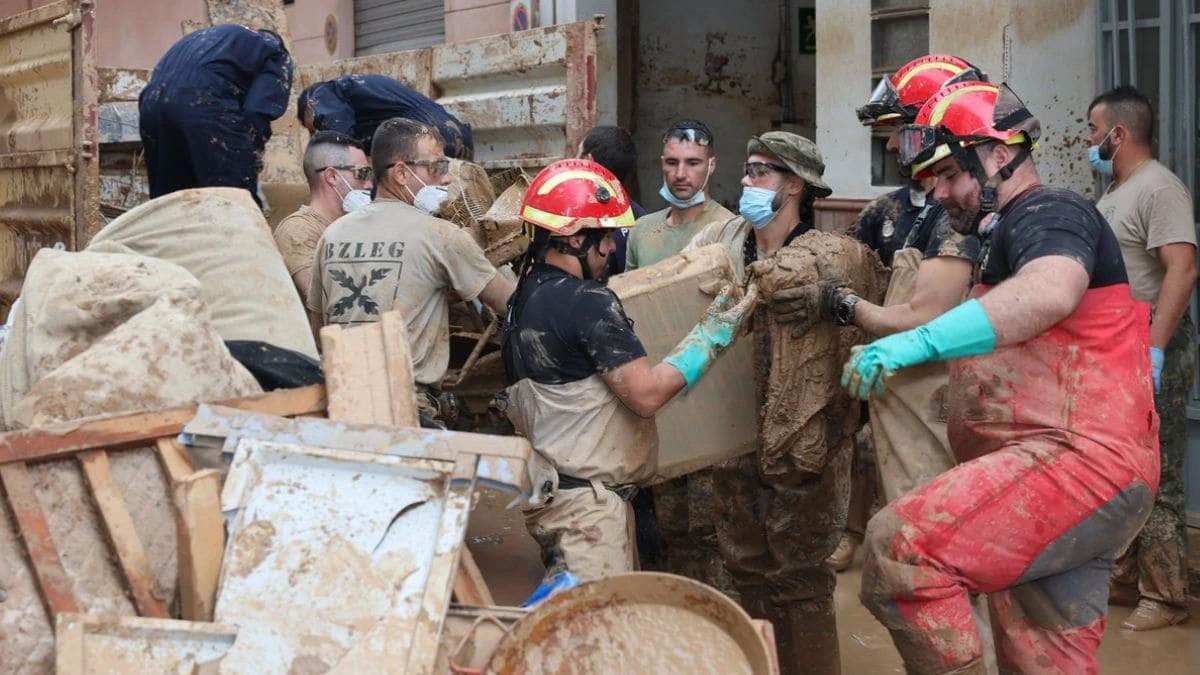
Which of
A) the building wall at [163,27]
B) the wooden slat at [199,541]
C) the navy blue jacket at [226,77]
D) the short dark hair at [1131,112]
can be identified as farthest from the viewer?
the building wall at [163,27]

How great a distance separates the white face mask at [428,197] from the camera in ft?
15.2

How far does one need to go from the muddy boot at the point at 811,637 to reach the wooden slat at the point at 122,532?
7.48ft

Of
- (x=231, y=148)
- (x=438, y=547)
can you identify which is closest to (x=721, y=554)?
(x=438, y=547)

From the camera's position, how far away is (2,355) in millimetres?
3557

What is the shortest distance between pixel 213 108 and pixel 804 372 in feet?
10.1

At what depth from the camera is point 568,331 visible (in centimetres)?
366

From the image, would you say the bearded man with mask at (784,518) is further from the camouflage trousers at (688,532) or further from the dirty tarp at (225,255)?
the dirty tarp at (225,255)

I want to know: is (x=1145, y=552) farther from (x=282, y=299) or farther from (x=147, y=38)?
(x=147, y=38)

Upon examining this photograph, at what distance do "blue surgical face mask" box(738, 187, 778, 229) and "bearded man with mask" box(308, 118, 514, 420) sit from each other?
0.89m

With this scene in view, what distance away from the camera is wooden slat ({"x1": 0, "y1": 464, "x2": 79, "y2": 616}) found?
2.90 metres

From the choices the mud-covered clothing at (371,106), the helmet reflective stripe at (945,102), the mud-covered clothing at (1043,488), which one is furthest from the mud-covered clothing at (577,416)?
the mud-covered clothing at (371,106)

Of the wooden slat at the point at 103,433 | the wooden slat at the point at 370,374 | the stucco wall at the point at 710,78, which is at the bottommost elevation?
the wooden slat at the point at 103,433

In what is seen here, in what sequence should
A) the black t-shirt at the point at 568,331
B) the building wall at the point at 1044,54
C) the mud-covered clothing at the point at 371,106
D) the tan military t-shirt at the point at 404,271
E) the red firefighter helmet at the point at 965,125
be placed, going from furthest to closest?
the mud-covered clothing at the point at 371,106
the building wall at the point at 1044,54
the tan military t-shirt at the point at 404,271
the black t-shirt at the point at 568,331
the red firefighter helmet at the point at 965,125

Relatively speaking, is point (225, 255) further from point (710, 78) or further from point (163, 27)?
point (163, 27)
